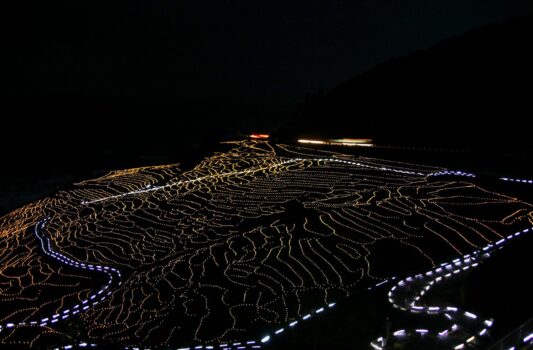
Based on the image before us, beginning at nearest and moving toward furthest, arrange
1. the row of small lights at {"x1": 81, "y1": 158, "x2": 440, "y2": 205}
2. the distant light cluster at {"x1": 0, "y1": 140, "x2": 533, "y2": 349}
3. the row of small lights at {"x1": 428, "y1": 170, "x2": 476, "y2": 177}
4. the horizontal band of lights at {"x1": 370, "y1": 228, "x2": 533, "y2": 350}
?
the horizontal band of lights at {"x1": 370, "y1": 228, "x2": 533, "y2": 350}
the distant light cluster at {"x1": 0, "y1": 140, "x2": 533, "y2": 349}
the row of small lights at {"x1": 428, "y1": 170, "x2": 476, "y2": 177}
the row of small lights at {"x1": 81, "y1": 158, "x2": 440, "y2": 205}

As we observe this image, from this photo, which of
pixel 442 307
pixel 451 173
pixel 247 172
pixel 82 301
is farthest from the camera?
pixel 247 172

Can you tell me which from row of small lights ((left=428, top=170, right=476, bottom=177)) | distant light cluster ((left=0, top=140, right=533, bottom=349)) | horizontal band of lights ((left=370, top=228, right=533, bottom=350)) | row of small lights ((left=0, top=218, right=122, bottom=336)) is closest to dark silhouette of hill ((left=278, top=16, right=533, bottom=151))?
row of small lights ((left=428, top=170, right=476, bottom=177))

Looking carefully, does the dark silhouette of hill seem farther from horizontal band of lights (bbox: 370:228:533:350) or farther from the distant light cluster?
horizontal band of lights (bbox: 370:228:533:350)

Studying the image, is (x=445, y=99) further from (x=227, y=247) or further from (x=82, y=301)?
(x=82, y=301)

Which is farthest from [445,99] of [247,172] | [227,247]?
[227,247]

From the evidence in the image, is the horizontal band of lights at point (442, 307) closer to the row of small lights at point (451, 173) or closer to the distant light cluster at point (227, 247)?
the distant light cluster at point (227, 247)
